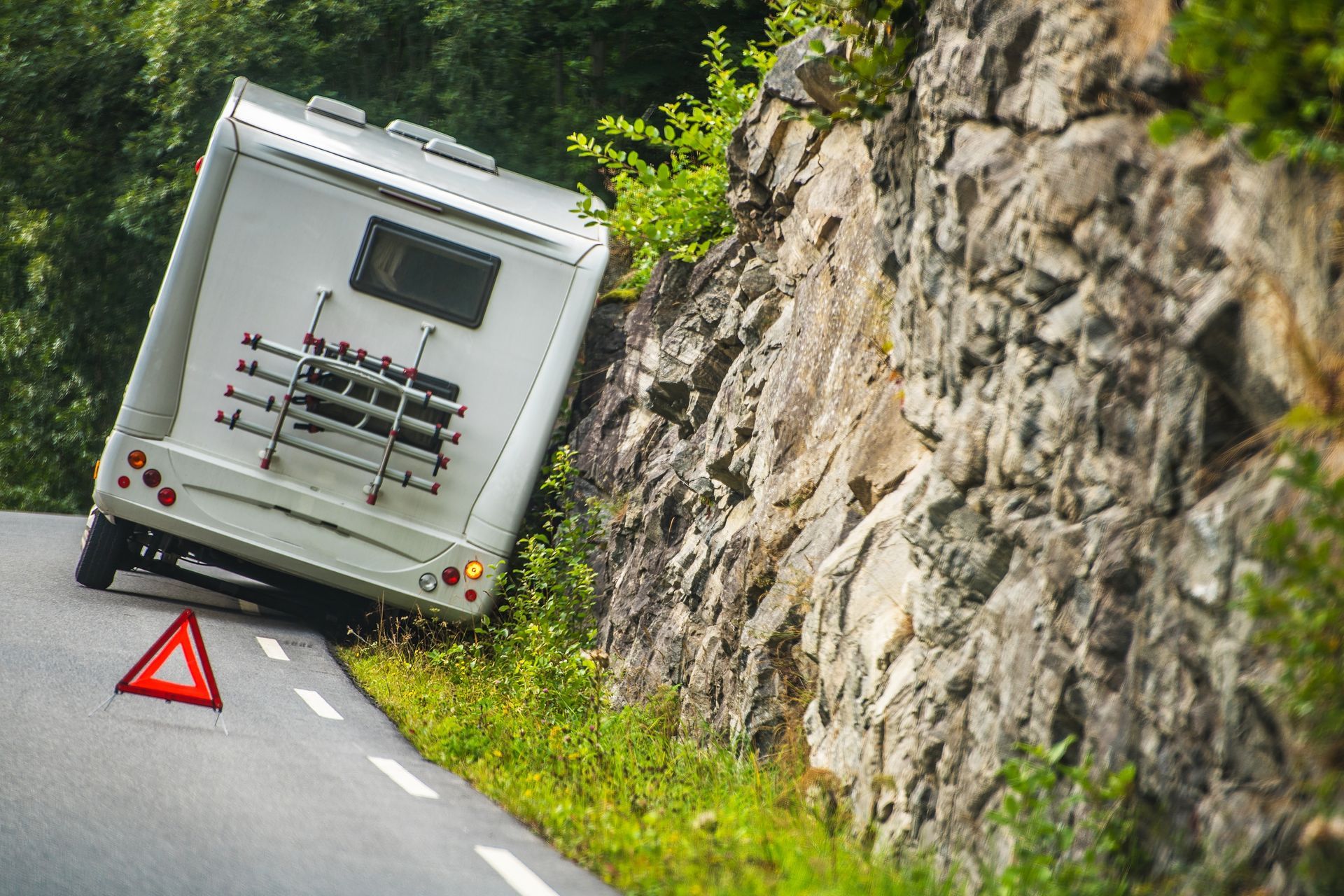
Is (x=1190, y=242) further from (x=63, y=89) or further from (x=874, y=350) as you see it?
(x=63, y=89)

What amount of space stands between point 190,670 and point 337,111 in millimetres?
5807

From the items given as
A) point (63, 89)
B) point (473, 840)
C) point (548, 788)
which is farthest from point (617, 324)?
point (63, 89)

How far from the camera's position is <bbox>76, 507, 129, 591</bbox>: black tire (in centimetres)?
1105

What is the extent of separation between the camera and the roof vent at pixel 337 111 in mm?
11070

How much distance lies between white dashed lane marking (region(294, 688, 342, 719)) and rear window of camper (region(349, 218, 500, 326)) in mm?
3290

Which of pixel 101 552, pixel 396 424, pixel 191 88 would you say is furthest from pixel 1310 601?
pixel 191 88

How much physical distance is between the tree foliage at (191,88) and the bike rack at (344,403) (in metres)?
9.33

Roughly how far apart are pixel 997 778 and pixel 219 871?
297 cm

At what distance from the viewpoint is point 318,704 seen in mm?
8344

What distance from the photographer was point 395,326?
402 inches

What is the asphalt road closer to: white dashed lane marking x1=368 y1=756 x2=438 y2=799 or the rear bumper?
white dashed lane marking x1=368 y1=756 x2=438 y2=799

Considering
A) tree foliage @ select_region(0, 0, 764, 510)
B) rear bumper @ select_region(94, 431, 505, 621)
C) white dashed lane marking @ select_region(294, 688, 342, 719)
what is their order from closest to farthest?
white dashed lane marking @ select_region(294, 688, 342, 719), rear bumper @ select_region(94, 431, 505, 621), tree foliage @ select_region(0, 0, 764, 510)

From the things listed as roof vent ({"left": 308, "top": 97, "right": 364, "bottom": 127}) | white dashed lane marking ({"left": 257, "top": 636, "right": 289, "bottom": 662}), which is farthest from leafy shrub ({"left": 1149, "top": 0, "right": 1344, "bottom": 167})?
roof vent ({"left": 308, "top": 97, "right": 364, "bottom": 127})

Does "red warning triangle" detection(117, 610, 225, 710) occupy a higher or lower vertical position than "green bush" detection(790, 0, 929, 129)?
lower
